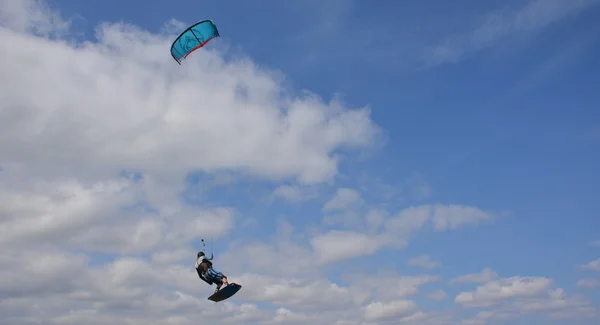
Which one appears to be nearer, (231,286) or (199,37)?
(231,286)

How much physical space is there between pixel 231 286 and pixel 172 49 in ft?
55.0

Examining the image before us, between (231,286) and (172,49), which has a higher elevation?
(172,49)

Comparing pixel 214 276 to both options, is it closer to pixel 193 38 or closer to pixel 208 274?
pixel 208 274

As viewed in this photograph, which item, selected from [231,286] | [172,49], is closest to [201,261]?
[231,286]

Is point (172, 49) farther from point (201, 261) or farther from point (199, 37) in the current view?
point (201, 261)

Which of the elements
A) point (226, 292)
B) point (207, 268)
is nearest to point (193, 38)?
point (207, 268)

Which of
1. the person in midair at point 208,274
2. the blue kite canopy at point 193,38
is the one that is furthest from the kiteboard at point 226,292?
the blue kite canopy at point 193,38

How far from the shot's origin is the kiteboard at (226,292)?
118 ft

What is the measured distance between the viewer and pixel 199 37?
39562 mm

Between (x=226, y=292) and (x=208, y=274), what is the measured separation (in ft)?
5.29

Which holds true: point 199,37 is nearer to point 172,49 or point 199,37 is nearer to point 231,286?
point 172,49

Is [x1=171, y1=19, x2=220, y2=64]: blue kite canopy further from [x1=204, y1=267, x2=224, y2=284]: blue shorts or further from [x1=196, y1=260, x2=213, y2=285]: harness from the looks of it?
[x1=204, y1=267, x2=224, y2=284]: blue shorts

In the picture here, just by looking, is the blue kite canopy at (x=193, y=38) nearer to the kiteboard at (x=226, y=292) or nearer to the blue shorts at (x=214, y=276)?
the blue shorts at (x=214, y=276)

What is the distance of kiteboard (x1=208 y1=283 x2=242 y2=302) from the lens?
1419 inches
